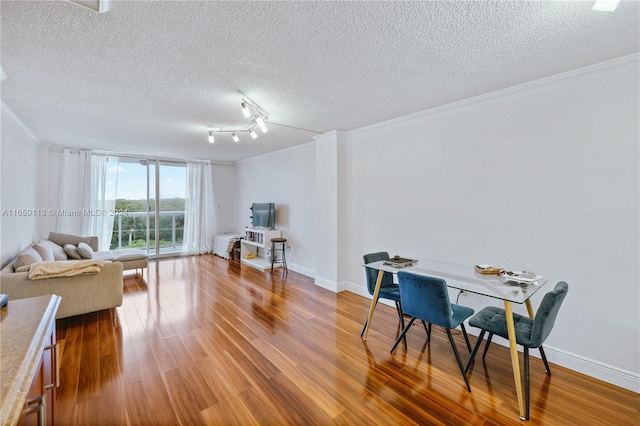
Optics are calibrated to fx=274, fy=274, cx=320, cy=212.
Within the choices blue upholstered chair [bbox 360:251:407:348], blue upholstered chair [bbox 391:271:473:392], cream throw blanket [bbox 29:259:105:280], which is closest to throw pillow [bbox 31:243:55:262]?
cream throw blanket [bbox 29:259:105:280]

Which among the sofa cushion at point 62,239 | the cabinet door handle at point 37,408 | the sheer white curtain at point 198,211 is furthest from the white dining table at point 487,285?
the sheer white curtain at point 198,211

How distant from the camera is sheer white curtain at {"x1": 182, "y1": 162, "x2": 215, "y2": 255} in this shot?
23.0ft

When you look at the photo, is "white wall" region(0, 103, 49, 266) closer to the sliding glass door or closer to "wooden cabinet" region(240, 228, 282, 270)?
the sliding glass door

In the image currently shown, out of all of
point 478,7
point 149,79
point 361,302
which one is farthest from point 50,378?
point 361,302

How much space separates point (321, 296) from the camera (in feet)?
13.2

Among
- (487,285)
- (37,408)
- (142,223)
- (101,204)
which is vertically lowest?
(37,408)

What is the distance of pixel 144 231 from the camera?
6555 millimetres

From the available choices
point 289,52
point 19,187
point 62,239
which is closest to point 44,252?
point 19,187

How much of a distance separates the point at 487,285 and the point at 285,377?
1771 mm

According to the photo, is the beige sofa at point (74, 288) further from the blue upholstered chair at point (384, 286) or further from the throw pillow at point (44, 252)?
the blue upholstered chair at point (384, 286)

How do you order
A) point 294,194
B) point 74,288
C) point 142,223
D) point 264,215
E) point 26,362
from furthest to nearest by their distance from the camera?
point 142,223, point 264,215, point 294,194, point 74,288, point 26,362

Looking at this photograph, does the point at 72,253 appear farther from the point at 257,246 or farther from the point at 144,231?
the point at 257,246

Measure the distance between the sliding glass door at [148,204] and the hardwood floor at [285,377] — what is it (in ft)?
11.4

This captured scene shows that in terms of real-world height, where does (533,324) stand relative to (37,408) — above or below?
below
